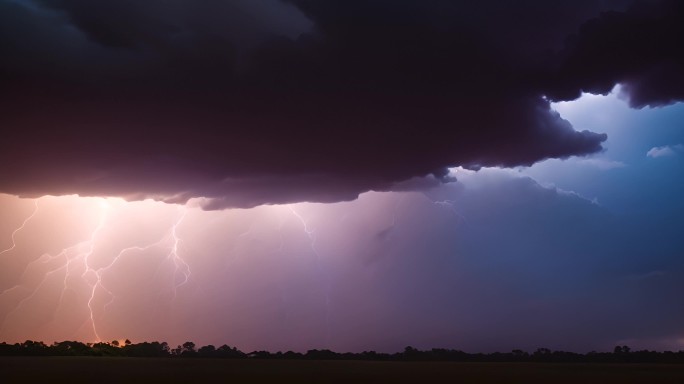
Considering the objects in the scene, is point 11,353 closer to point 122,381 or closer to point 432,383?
point 122,381

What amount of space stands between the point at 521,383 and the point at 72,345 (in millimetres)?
97302

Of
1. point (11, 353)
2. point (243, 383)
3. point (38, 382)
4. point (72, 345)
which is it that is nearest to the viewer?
point (38, 382)

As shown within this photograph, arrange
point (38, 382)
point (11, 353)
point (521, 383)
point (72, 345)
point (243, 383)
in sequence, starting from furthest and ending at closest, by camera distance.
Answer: point (72, 345)
point (11, 353)
point (521, 383)
point (243, 383)
point (38, 382)

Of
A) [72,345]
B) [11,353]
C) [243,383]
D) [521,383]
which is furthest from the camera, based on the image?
[72,345]

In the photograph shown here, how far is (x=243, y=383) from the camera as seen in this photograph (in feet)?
129

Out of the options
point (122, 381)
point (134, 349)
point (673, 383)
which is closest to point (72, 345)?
point (134, 349)

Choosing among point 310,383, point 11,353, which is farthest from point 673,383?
point 11,353

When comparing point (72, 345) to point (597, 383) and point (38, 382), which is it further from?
point (597, 383)

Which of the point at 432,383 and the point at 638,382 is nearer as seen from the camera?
the point at 432,383

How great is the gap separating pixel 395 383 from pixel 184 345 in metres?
90.8

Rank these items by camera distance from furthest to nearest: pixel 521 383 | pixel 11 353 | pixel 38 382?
pixel 11 353 < pixel 521 383 < pixel 38 382

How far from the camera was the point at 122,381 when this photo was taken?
3972cm

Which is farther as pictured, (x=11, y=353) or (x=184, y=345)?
(x=184, y=345)

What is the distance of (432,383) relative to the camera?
40.3 m
